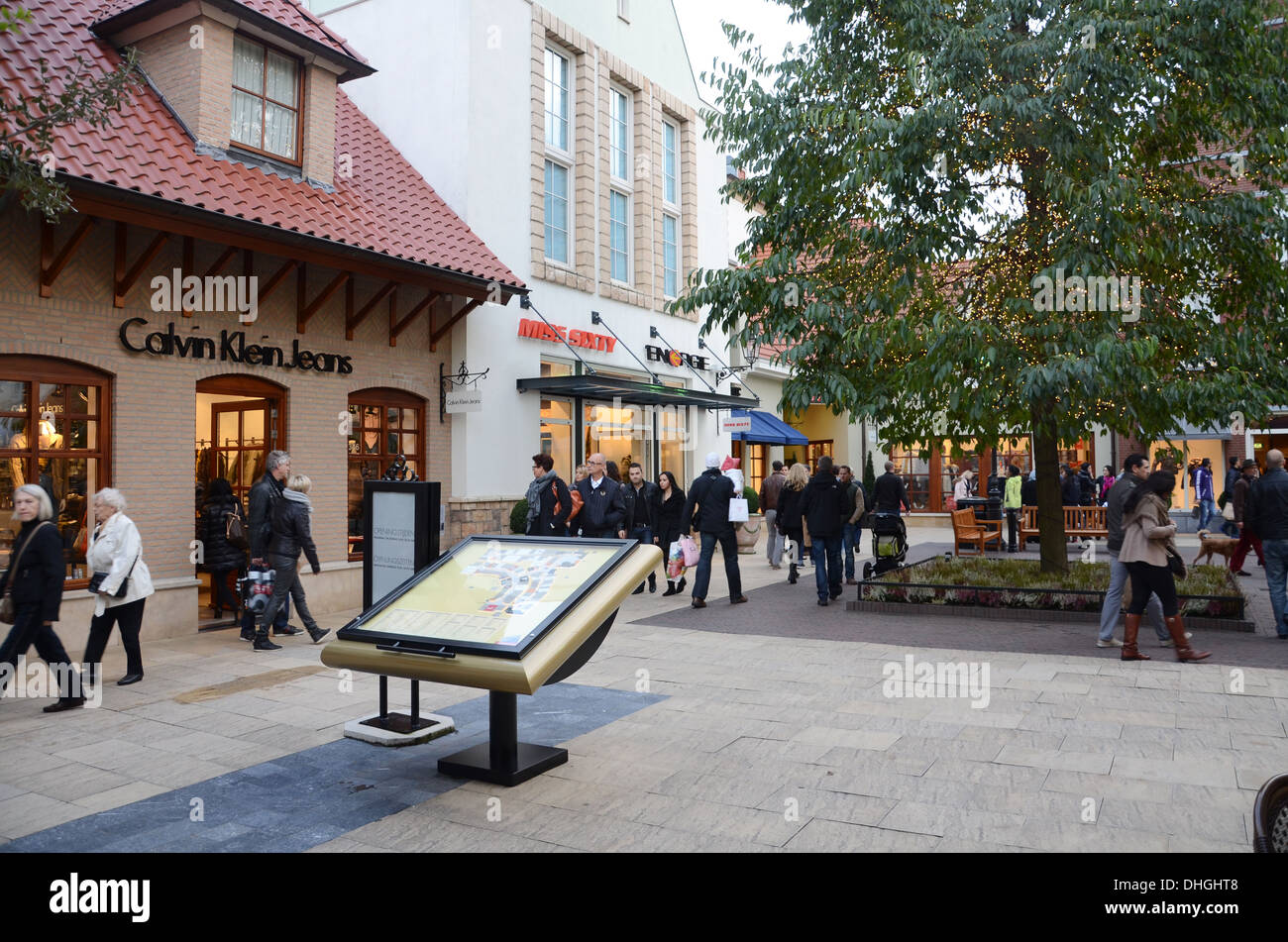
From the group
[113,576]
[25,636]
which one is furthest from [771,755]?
[113,576]

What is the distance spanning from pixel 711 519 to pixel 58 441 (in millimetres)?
7326

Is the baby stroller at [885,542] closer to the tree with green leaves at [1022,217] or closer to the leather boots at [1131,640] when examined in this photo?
the tree with green leaves at [1022,217]

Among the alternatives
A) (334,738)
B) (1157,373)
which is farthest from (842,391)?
(334,738)

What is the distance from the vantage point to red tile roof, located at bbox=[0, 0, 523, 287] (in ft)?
30.5

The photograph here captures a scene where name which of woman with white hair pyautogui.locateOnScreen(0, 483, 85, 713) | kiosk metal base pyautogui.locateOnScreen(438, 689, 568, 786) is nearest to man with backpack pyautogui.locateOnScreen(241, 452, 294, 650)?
woman with white hair pyautogui.locateOnScreen(0, 483, 85, 713)

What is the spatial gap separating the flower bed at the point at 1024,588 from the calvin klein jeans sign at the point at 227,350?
752cm

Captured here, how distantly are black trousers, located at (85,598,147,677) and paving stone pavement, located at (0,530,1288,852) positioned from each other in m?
0.28

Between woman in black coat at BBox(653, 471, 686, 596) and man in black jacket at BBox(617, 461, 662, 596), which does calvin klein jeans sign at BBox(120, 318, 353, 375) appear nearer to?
man in black jacket at BBox(617, 461, 662, 596)

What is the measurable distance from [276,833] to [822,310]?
27.4 ft

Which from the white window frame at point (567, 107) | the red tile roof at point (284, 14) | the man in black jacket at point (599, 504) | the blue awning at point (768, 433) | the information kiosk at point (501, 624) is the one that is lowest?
the information kiosk at point (501, 624)

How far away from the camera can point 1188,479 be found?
86.4ft

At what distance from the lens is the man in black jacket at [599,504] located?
1153 centimetres

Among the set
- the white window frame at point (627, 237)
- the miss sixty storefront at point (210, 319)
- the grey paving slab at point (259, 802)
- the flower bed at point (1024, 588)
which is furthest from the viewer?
the white window frame at point (627, 237)

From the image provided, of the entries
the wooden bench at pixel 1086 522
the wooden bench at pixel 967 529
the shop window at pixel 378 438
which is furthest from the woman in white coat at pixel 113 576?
the wooden bench at pixel 1086 522
